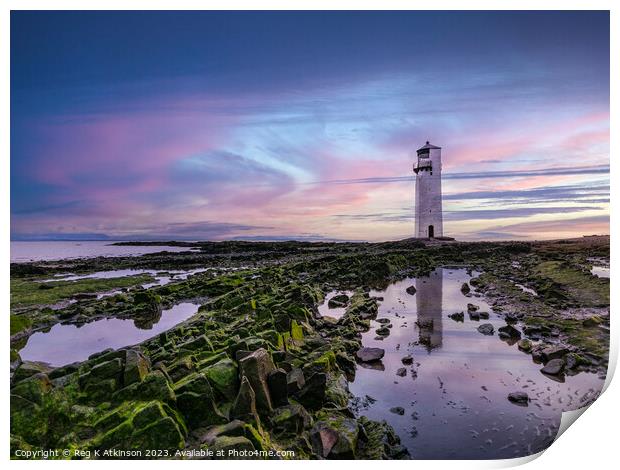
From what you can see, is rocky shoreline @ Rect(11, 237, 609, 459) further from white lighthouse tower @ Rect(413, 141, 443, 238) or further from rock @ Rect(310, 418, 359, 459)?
white lighthouse tower @ Rect(413, 141, 443, 238)

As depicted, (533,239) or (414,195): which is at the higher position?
(414,195)

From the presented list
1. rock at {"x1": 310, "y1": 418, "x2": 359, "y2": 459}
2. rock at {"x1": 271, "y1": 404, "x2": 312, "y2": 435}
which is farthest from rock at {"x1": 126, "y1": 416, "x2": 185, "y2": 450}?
rock at {"x1": 310, "y1": 418, "x2": 359, "y2": 459}

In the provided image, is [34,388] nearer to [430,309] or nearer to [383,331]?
[383,331]

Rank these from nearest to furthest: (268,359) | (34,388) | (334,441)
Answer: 1. (334,441)
2. (34,388)
3. (268,359)

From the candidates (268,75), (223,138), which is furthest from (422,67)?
(223,138)

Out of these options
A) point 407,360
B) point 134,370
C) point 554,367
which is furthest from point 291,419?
point 554,367
